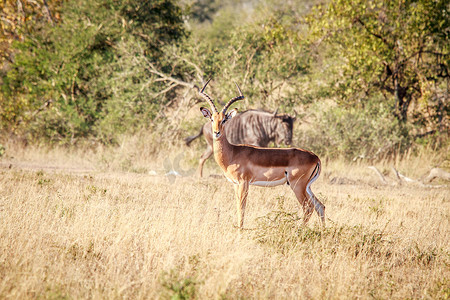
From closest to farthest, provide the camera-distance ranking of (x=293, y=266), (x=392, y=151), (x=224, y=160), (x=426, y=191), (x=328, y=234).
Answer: (x=293, y=266) → (x=328, y=234) → (x=224, y=160) → (x=426, y=191) → (x=392, y=151)

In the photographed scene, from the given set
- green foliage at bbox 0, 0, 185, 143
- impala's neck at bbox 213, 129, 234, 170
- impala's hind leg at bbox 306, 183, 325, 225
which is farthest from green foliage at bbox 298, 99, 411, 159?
impala's neck at bbox 213, 129, 234, 170

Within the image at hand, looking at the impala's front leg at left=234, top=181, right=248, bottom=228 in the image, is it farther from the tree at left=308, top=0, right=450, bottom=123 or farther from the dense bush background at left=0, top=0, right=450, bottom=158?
the tree at left=308, top=0, right=450, bottom=123

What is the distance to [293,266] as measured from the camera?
17.9ft

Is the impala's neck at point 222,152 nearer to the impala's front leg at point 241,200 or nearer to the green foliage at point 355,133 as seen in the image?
the impala's front leg at point 241,200

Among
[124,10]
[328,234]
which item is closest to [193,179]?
[328,234]

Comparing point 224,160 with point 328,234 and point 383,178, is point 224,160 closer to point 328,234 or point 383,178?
point 328,234

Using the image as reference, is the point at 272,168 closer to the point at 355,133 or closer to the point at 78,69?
the point at 355,133

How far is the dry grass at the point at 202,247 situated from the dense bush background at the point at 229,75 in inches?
279

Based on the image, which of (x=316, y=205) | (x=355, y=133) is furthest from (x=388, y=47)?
(x=316, y=205)

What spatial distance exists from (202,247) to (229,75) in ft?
37.7

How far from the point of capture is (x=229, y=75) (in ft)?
54.2

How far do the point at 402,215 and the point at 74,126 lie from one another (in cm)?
1313

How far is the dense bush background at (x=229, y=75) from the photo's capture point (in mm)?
15703

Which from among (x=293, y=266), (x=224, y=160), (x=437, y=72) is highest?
(x=437, y=72)
